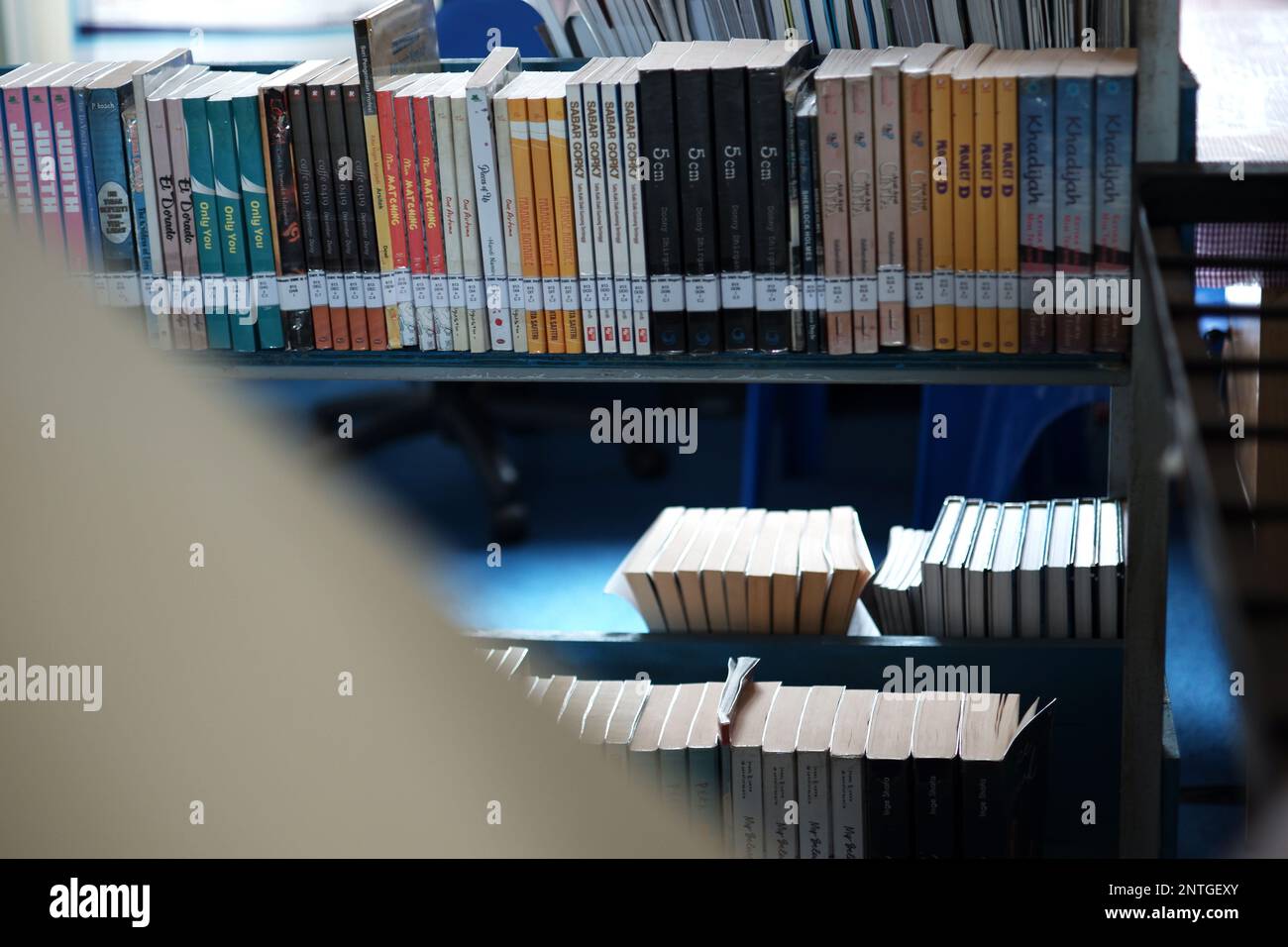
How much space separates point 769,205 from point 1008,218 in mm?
261

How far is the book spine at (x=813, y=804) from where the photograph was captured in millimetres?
1805

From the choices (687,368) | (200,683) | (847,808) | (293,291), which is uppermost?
(293,291)

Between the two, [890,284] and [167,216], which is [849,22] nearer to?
[890,284]

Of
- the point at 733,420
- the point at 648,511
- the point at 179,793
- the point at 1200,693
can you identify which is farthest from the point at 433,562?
the point at 1200,693

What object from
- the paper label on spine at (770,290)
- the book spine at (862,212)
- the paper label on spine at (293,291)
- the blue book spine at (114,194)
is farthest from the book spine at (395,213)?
the book spine at (862,212)

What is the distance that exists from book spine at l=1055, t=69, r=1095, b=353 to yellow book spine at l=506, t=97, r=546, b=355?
0.58 m

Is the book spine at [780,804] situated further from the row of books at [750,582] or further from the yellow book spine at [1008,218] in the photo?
the yellow book spine at [1008,218]

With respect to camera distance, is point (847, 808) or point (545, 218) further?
point (847, 808)

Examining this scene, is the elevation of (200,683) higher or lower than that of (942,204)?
lower

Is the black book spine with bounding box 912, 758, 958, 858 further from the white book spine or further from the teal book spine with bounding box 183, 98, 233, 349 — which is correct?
the teal book spine with bounding box 183, 98, 233, 349

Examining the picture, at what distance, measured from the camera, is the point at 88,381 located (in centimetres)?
191

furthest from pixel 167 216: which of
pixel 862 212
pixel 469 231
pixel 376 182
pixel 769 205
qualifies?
pixel 862 212

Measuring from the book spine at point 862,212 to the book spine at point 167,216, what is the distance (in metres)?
0.80

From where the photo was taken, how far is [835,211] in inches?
62.9
